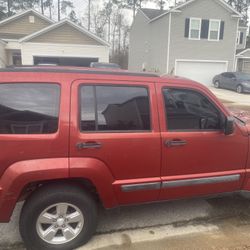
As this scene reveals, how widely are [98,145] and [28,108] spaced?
774 mm

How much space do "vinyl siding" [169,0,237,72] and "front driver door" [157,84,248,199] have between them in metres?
22.1

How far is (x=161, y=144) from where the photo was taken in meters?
3.30

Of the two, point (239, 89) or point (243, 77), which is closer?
point (239, 89)

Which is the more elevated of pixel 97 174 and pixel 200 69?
pixel 200 69

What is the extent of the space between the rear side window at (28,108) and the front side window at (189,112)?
49.0 inches

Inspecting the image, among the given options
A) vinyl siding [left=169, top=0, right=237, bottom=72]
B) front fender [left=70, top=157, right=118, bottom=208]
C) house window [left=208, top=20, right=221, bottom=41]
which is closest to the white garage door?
vinyl siding [left=169, top=0, right=237, bottom=72]

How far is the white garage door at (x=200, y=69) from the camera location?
2545cm

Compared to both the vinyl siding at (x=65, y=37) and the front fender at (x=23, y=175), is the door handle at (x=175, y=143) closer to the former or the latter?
the front fender at (x=23, y=175)

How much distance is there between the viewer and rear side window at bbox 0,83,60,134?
9.50 ft

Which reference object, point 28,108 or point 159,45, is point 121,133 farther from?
point 159,45

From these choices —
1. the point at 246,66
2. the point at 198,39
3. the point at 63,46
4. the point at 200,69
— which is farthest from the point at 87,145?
the point at 246,66

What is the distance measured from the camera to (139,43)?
3206 cm

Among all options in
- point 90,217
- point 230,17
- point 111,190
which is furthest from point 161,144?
point 230,17

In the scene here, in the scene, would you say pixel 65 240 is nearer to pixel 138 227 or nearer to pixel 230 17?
pixel 138 227
